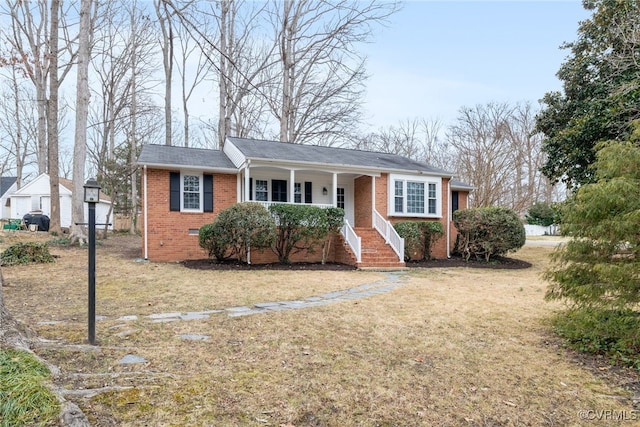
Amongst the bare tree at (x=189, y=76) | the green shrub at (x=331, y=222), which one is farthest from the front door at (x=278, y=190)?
the bare tree at (x=189, y=76)

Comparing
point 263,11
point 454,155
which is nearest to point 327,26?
point 263,11

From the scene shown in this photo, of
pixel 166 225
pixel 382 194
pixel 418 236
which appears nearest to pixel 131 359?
pixel 166 225

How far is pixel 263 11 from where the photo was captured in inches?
829

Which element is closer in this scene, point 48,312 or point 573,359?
point 573,359

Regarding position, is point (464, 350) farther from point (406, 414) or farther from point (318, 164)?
point (318, 164)

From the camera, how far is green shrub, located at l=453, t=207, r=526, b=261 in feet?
44.0

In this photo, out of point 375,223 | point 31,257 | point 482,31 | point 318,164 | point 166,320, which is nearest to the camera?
point 166,320

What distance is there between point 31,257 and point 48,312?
631 cm

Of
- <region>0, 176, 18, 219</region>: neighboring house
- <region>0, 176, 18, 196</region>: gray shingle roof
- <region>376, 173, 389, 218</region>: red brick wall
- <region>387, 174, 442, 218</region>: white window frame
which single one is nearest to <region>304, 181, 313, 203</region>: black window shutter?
<region>376, 173, 389, 218</region>: red brick wall

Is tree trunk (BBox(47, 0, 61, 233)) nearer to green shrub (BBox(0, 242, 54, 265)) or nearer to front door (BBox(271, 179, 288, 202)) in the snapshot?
green shrub (BBox(0, 242, 54, 265))

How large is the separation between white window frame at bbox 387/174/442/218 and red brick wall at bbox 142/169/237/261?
21.9ft

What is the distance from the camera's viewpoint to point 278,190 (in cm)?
1479

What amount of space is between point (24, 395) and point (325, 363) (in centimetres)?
237

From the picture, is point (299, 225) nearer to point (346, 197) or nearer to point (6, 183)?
point (346, 197)
